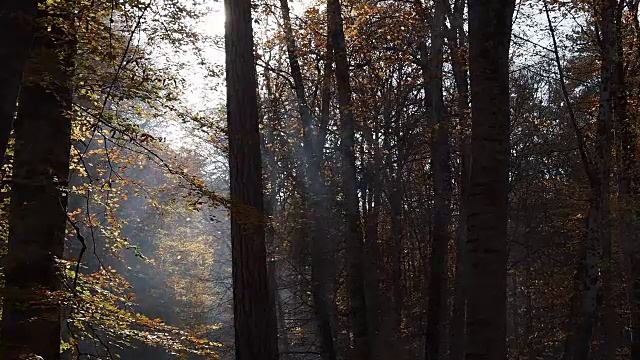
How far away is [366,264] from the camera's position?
1598 cm

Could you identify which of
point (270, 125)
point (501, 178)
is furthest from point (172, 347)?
point (270, 125)

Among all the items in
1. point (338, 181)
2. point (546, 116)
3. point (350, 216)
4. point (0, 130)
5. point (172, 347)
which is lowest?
point (172, 347)

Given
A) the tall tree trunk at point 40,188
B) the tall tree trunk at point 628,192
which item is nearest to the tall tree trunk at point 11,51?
the tall tree trunk at point 40,188

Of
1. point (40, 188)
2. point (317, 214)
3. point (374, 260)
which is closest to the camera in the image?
point (40, 188)

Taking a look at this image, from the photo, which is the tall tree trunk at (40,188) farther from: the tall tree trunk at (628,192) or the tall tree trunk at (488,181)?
the tall tree trunk at (628,192)

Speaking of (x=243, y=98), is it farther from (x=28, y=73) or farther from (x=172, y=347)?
(x=172, y=347)

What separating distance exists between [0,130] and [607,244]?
1416cm

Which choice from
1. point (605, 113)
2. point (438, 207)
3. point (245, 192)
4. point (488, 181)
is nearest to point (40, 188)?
point (245, 192)

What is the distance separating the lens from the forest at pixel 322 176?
4.83m

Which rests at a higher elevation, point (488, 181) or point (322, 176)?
point (322, 176)

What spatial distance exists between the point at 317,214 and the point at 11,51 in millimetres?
12845

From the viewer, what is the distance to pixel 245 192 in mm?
6695

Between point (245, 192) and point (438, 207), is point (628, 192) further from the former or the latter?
point (245, 192)

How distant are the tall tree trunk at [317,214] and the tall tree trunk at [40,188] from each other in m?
7.70
